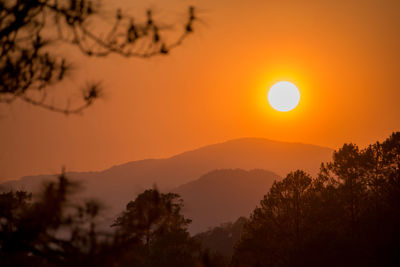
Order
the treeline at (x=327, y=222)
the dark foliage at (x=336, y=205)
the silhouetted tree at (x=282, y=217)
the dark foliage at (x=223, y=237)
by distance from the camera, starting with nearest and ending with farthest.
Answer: the treeline at (x=327, y=222), the dark foliage at (x=336, y=205), the silhouetted tree at (x=282, y=217), the dark foliage at (x=223, y=237)

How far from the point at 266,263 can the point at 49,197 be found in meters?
33.9

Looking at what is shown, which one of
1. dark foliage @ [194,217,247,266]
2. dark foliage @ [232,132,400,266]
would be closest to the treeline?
dark foliage @ [232,132,400,266]

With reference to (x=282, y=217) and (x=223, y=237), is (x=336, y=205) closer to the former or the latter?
(x=282, y=217)

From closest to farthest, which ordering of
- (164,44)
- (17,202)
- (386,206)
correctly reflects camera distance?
1. (17,202)
2. (164,44)
3. (386,206)

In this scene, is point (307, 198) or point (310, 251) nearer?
point (310, 251)

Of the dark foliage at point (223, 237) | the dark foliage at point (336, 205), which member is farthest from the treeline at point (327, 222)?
the dark foliage at point (223, 237)

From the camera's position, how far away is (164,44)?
235 inches

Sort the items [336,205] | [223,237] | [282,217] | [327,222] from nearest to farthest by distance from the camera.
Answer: [327,222]
[282,217]
[336,205]
[223,237]

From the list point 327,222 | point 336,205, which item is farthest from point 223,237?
point 327,222

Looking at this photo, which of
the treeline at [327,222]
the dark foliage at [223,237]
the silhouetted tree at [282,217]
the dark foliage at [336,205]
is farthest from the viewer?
the dark foliage at [223,237]

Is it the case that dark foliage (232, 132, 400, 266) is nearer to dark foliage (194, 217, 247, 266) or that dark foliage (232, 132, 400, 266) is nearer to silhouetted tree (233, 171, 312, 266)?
silhouetted tree (233, 171, 312, 266)

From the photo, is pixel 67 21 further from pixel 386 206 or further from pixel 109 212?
→ pixel 386 206

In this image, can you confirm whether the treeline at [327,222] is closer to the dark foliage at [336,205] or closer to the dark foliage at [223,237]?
the dark foliage at [336,205]

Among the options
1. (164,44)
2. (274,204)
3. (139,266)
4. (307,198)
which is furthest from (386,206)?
(164,44)
